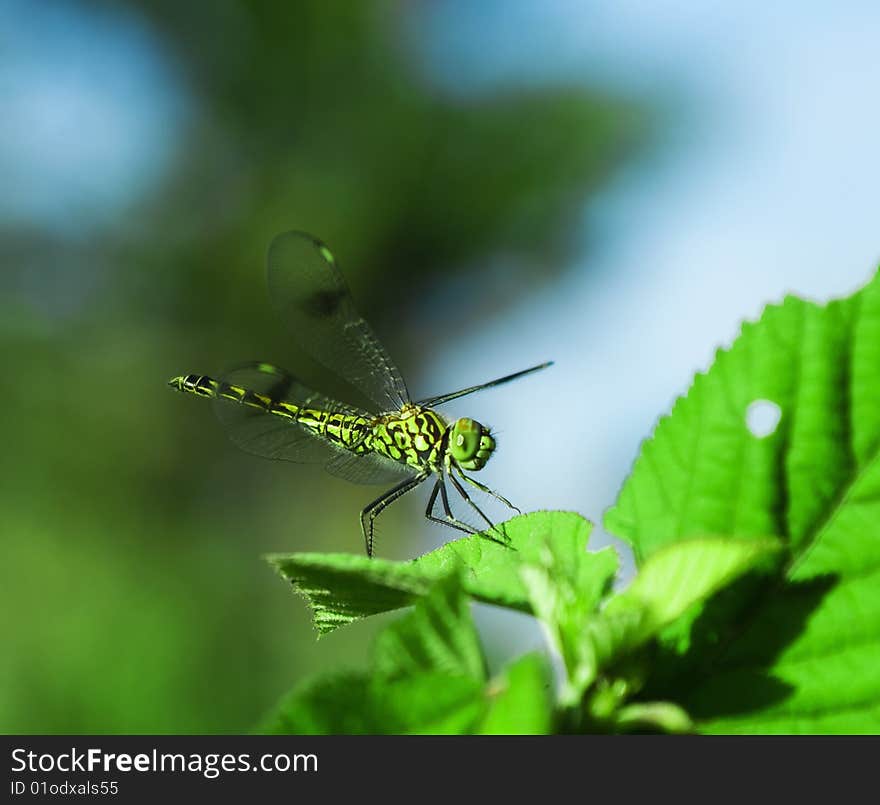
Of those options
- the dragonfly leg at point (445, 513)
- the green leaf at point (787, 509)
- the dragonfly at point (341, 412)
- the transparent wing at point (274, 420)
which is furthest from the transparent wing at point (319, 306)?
the green leaf at point (787, 509)

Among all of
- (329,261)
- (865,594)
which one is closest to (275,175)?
(329,261)

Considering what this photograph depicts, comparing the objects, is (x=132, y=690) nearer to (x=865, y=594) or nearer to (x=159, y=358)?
(x=159, y=358)

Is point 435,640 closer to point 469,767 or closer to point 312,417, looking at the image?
point 469,767

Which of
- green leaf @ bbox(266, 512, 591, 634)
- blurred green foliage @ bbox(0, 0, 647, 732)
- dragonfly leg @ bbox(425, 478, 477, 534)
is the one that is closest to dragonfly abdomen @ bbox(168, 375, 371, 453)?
dragonfly leg @ bbox(425, 478, 477, 534)

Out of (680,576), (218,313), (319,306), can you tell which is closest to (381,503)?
(319,306)

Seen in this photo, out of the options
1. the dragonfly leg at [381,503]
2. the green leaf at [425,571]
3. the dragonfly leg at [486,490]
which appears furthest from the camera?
the dragonfly leg at [381,503]

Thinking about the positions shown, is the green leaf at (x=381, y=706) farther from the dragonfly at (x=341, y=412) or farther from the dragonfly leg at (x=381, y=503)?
the dragonfly leg at (x=381, y=503)

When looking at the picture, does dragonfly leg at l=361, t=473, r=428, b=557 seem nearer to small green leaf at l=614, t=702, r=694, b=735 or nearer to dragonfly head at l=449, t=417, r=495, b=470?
dragonfly head at l=449, t=417, r=495, b=470
